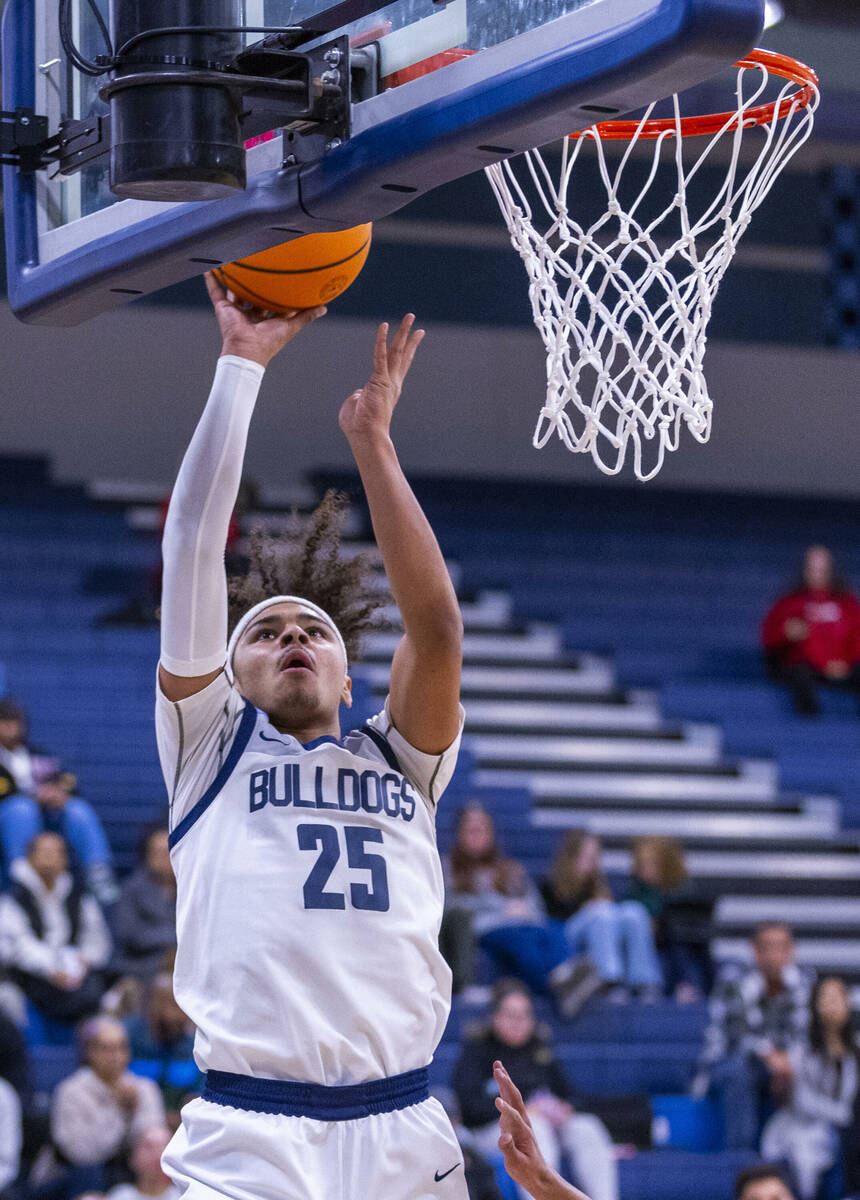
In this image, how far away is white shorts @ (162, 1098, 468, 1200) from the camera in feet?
9.64

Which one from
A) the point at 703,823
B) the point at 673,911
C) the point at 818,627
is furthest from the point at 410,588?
the point at 818,627

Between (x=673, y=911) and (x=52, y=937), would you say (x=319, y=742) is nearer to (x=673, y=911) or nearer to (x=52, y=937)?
(x=52, y=937)

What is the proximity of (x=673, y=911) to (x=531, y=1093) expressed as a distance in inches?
82.8

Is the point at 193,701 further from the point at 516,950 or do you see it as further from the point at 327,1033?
the point at 516,950

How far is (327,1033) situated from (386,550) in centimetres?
83

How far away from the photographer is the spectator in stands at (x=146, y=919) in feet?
25.8

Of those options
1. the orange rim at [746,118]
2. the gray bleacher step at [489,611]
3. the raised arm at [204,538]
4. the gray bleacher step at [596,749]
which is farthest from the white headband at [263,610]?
the gray bleacher step at [489,611]

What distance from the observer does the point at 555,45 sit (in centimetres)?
255

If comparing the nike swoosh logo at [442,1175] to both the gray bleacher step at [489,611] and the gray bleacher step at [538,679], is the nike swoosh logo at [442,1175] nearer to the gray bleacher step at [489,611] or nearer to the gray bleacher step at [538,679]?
the gray bleacher step at [538,679]

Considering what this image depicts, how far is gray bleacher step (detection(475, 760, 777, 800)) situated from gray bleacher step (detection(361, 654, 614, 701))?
31.2 inches

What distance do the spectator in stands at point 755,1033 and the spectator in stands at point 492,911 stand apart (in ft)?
2.65

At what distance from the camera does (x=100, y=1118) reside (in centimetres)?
675

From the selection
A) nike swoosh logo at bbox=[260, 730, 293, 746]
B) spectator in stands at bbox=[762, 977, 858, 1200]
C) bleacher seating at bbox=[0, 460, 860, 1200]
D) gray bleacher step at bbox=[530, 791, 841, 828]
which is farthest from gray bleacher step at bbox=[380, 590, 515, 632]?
nike swoosh logo at bbox=[260, 730, 293, 746]

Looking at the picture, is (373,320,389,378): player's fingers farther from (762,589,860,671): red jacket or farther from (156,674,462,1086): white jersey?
(762,589,860,671): red jacket
